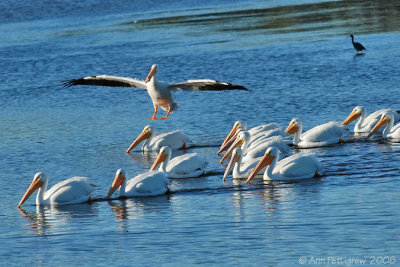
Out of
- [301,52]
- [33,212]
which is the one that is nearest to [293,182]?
[33,212]

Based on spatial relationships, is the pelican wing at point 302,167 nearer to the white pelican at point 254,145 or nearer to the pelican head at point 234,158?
the pelican head at point 234,158

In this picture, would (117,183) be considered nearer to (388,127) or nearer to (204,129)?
(204,129)

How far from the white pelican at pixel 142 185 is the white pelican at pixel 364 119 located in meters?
3.83

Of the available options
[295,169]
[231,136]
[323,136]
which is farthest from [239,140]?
[295,169]

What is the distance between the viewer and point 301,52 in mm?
21375

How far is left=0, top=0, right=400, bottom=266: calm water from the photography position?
25.6 feet

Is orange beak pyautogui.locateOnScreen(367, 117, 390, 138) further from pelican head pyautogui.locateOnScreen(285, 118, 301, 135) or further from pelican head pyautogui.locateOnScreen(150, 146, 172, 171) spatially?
pelican head pyautogui.locateOnScreen(150, 146, 172, 171)

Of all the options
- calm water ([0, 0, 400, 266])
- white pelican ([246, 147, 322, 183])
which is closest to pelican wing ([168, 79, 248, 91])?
calm water ([0, 0, 400, 266])

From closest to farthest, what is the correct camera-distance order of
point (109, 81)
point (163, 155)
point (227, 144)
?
1. point (163, 155)
2. point (227, 144)
3. point (109, 81)

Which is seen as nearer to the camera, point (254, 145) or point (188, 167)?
point (188, 167)

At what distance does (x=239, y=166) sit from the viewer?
416 inches

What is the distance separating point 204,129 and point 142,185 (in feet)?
13.4

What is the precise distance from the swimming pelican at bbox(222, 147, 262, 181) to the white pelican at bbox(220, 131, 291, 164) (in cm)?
58

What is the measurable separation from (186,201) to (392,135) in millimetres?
3779
